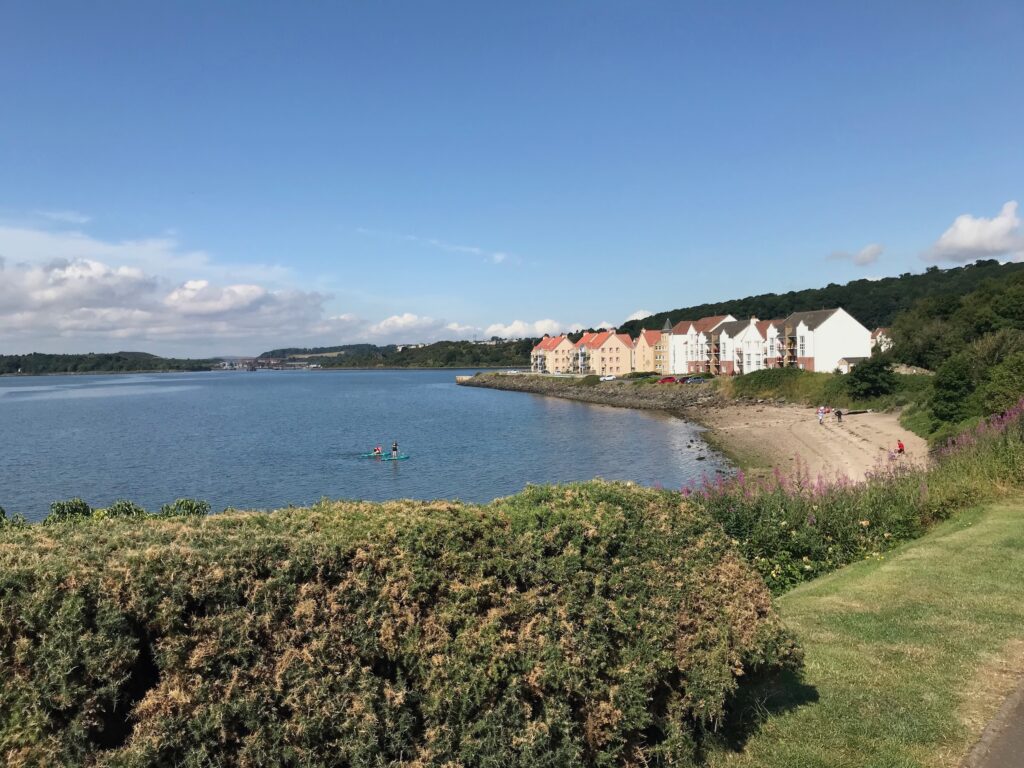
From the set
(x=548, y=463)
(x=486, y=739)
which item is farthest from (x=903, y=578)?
(x=548, y=463)

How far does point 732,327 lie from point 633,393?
20.3m

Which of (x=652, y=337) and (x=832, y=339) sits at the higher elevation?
(x=652, y=337)

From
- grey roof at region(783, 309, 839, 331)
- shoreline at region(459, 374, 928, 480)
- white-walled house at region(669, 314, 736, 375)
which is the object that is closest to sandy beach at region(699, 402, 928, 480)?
shoreline at region(459, 374, 928, 480)

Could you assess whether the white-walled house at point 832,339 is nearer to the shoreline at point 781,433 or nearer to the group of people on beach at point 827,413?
the shoreline at point 781,433

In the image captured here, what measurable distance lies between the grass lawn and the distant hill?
13921cm

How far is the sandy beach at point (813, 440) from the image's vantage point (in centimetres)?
3922

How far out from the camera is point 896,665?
6629 mm

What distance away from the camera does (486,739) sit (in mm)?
4047

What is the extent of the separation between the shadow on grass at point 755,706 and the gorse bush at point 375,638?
184mm

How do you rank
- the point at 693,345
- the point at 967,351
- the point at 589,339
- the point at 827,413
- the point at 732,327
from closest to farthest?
the point at 967,351
the point at 827,413
the point at 732,327
the point at 693,345
the point at 589,339

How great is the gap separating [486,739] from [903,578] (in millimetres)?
7813

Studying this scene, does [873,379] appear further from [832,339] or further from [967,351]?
[832,339]

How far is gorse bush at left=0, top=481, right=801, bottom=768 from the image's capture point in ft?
11.5

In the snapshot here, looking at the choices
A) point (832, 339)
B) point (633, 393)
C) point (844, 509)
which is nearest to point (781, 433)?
point (832, 339)
